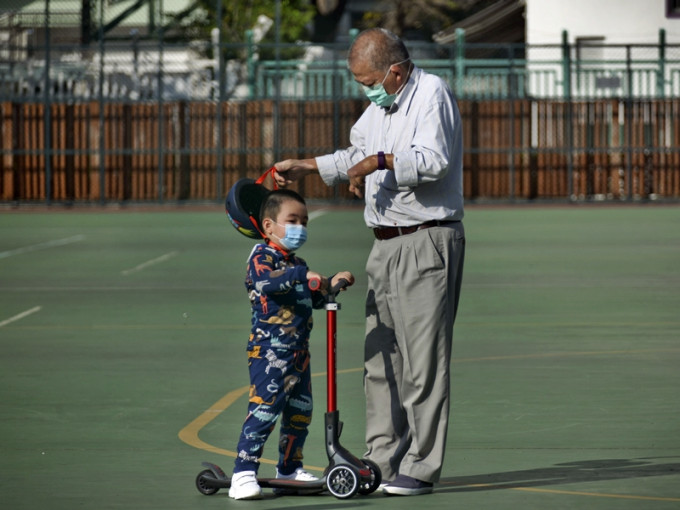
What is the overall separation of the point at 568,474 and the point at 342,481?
125 cm

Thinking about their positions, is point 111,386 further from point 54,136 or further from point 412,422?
point 54,136

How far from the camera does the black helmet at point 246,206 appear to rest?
A: 7059mm

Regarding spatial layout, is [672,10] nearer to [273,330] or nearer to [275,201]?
[275,201]

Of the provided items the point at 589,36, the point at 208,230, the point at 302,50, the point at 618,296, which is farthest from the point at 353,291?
the point at 302,50

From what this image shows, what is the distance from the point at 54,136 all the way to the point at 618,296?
930 inches

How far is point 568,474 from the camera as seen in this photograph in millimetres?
7496

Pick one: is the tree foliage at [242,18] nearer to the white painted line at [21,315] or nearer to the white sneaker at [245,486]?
the white painted line at [21,315]

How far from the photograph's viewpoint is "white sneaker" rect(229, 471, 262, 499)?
6883 millimetres

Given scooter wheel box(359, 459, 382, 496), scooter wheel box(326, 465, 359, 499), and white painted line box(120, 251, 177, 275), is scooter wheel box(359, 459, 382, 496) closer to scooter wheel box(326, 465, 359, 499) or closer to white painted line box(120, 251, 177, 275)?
scooter wheel box(326, 465, 359, 499)

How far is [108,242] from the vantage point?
25.8m

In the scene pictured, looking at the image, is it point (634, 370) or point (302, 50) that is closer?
point (634, 370)

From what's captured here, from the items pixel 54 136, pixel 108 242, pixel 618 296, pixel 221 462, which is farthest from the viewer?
pixel 54 136

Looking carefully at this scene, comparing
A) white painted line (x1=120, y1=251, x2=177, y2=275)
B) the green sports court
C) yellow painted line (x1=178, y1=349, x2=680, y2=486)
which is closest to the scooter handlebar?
the green sports court

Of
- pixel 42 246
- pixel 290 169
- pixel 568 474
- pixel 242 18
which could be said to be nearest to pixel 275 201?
pixel 290 169
